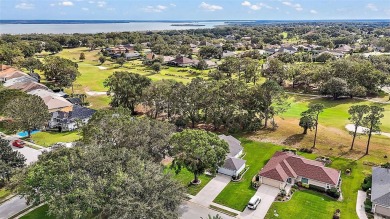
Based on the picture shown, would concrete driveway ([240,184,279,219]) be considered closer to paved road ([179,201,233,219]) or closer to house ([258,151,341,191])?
house ([258,151,341,191])

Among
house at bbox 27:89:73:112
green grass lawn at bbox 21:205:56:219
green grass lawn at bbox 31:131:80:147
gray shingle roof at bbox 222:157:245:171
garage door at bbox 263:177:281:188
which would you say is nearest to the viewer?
green grass lawn at bbox 21:205:56:219

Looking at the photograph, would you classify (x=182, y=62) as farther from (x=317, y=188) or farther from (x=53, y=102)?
(x=317, y=188)

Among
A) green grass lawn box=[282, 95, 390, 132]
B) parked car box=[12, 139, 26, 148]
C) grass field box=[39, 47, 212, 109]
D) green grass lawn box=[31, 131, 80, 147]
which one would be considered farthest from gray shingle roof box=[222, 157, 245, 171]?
grass field box=[39, 47, 212, 109]

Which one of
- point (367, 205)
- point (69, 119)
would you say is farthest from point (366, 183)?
point (69, 119)

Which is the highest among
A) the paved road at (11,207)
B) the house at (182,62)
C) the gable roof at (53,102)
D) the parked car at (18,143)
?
the house at (182,62)

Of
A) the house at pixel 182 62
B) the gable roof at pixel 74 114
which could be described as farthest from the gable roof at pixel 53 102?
the house at pixel 182 62

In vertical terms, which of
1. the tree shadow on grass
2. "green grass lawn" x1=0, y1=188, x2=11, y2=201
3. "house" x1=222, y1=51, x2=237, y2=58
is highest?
"house" x1=222, y1=51, x2=237, y2=58

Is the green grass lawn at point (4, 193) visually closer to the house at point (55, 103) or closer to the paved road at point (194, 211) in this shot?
the paved road at point (194, 211)
